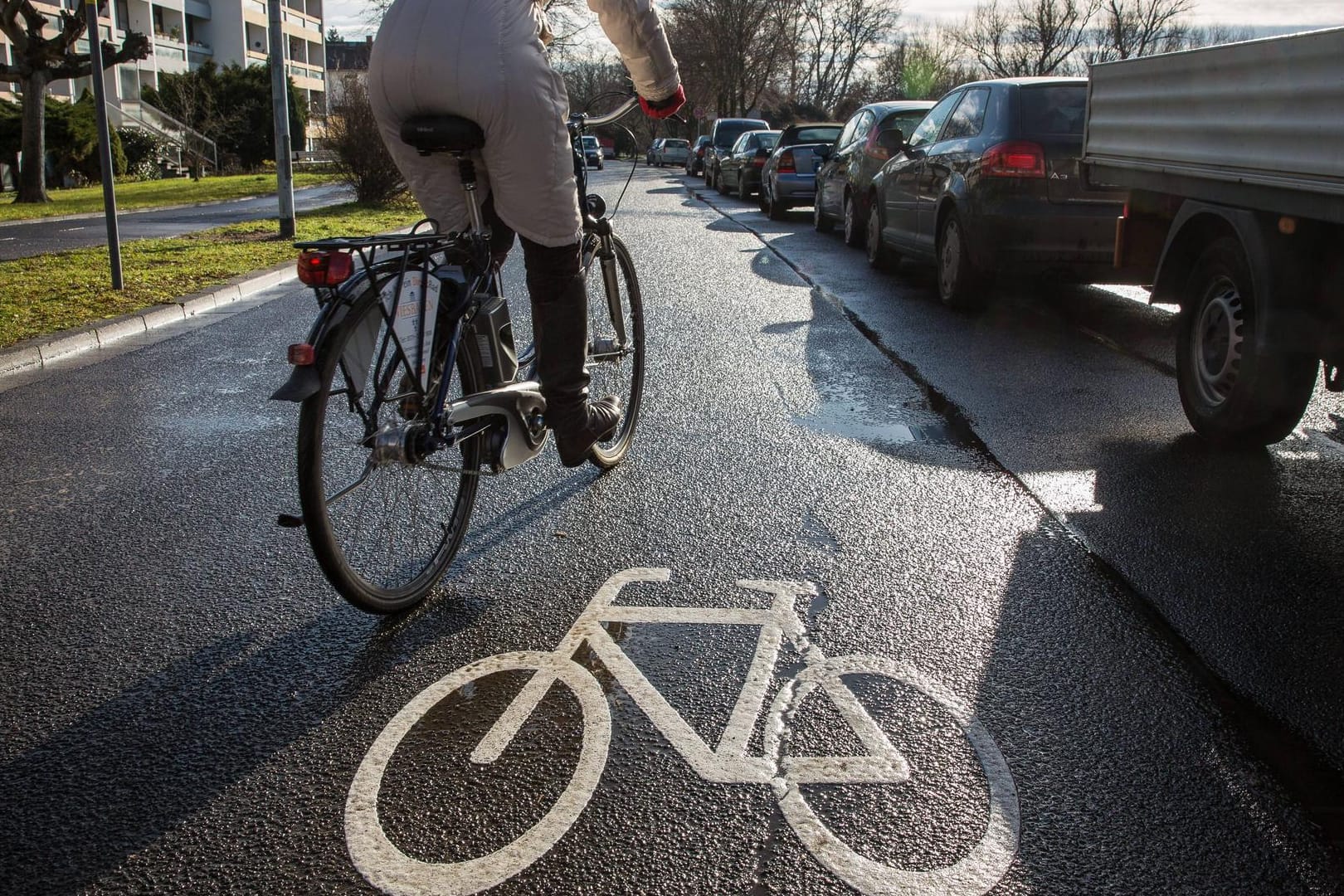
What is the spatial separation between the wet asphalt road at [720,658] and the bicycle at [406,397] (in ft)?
0.88

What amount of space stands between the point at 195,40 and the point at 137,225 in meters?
56.1

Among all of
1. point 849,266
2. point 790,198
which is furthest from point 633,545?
point 790,198

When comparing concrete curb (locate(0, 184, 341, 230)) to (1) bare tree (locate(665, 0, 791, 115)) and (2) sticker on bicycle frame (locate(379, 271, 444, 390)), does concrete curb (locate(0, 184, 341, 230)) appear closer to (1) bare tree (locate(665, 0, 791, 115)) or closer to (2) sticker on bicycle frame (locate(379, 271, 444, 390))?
(2) sticker on bicycle frame (locate(379, 271, 444, 390))

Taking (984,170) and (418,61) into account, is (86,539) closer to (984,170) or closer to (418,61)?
(418,61)

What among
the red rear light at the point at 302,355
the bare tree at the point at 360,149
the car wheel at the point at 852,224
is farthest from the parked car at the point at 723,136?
the red rear light at the point at 302,355

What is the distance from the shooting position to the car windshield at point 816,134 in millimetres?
23359

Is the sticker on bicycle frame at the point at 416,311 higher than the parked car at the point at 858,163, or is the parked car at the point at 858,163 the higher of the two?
the parked car at the point at 858,163

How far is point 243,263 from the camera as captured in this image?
1284 centimetres

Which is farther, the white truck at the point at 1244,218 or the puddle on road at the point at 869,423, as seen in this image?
the puddle on road at the point at 869,423

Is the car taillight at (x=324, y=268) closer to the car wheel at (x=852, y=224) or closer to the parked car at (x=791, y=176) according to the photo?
the car wheel at (x=852, y=224)

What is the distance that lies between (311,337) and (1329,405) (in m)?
5.73

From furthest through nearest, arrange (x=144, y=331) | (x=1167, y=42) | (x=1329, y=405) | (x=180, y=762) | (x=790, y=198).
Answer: (x=1167, y=42) → (x=790, y=198) → (x=144, y=331) → (x=1329, y=405) → (x=180, y=762)

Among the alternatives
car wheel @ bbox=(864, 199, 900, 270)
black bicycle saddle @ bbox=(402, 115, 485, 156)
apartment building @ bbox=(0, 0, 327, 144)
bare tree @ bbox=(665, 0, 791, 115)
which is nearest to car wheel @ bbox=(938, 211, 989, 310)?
car wheel @ bbox=(864, 199, 900, 270)

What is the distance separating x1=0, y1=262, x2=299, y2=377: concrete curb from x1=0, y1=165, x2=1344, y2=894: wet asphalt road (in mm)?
1313
